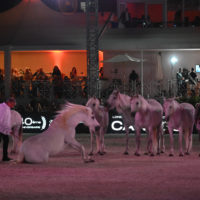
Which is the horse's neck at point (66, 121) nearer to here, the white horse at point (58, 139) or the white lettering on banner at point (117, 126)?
the white horse at point (58, 139)

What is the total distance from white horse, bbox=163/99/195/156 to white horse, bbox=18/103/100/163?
2651 millimetres

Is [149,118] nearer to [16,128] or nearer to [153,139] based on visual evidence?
[153,139]

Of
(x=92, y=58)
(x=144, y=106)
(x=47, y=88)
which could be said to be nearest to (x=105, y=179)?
(x=144, y=106)

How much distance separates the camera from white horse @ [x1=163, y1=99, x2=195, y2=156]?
17.5 metres

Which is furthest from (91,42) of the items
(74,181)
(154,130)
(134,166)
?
(74,181)

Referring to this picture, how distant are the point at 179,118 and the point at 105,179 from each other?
5529 millimetres

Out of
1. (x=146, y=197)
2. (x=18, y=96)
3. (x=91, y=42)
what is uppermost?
(x=91, y=42)

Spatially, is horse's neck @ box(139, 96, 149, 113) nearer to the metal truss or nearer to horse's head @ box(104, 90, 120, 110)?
horse's head @ box(104, 90, 120, 110)

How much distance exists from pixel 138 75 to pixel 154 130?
19013mm

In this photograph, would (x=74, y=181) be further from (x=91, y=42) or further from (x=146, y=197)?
(x=91, y=42)

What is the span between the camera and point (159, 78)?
36281 millimetres

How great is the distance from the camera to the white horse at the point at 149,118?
1745 centimetres

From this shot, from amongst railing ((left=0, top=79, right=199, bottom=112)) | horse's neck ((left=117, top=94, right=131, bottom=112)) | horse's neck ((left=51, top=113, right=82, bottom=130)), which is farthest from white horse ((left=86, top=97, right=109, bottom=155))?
railing ((left=0, top=79, right=199, bottom=112))

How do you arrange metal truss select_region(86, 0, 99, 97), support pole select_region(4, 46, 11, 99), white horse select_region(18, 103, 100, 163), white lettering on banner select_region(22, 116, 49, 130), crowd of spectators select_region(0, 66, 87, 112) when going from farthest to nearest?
support pole select_region(4, 46, 11, 99)
crowd of spectators select_region(0, 66, 87, 112)
metal truss select_region(86, 0, 99, 97)
white lettering on banner select_region(22, 116, 49, 130)
white horse select_region(18, 103, 100, 163)
